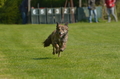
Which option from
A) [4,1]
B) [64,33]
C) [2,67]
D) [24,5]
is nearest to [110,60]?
[64,33]

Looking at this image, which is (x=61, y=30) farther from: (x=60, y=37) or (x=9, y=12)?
(x=9, y=12)

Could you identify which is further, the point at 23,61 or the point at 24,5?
the point at 24,5

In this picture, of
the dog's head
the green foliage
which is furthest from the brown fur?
the green foliage

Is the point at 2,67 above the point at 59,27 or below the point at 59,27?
below

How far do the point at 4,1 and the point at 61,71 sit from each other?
32001mm

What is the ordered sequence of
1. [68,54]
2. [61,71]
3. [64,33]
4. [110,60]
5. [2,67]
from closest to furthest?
[61,71], [2,67], [110,60], [64,33], [68,54]

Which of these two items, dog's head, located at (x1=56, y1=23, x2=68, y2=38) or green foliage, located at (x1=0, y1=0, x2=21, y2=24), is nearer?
dog's head, located at (x1=56, y1=23, x2=68, y2=38)

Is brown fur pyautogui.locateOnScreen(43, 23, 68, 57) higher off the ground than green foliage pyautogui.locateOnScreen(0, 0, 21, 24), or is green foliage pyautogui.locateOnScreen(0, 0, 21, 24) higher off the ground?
brown fur pyautogui.locateOnScreen(43, 23, 68, 57)

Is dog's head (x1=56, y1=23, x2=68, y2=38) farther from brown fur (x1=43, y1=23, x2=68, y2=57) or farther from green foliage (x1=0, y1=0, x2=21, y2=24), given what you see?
green foliage (x1=0, y1=0, x2=21, y2=24)

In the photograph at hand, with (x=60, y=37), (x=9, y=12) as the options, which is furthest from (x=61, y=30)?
(x=9, y=12)

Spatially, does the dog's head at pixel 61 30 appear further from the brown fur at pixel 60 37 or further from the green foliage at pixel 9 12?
the green foliage at pixel 9 12

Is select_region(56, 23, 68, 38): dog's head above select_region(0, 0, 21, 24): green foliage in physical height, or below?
above

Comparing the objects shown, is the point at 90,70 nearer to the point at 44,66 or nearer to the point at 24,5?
the point at 44,66

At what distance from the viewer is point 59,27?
12406 mm
